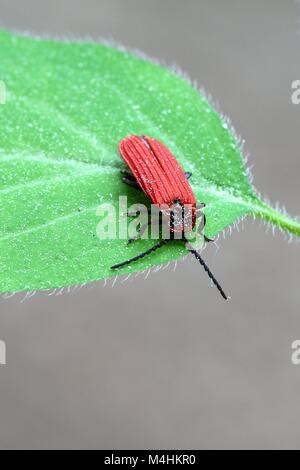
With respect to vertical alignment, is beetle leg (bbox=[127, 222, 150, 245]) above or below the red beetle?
below

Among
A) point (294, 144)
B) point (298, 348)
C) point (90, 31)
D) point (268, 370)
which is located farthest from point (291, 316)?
point (90, 31)

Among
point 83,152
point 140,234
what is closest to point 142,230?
point 140,234

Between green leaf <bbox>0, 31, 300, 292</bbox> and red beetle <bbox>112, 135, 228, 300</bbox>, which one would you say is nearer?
green leaf <bbox>0, 31, 300, 292</bbox>

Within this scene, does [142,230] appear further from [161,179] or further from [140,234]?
[161,179]

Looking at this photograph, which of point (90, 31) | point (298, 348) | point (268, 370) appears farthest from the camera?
point (90, 31)

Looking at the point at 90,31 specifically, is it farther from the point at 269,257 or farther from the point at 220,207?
the point at 220,207

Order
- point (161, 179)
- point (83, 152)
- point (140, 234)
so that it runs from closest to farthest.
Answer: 1. point (140, 234)
2. point (83, 152)
3. point (161, 179)
